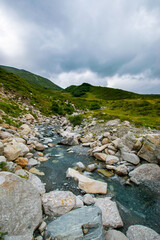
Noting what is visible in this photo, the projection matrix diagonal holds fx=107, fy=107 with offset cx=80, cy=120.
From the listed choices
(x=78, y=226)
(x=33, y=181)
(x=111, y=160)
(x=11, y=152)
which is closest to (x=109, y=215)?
(x=78, y=226)

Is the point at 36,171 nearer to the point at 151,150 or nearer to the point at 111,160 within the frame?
the point at 111,160

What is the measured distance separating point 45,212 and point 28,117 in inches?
774

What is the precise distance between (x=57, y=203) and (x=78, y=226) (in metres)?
1.27

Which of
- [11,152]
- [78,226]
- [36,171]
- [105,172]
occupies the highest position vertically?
[11,152]

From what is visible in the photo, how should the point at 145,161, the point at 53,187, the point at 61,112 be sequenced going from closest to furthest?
the point at 53,187 < the point at 145,161 < the point at 61,112

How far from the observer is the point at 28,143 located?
412 inches

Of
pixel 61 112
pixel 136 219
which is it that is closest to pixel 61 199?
pixel 136 219

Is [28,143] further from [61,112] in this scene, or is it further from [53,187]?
[61,112]

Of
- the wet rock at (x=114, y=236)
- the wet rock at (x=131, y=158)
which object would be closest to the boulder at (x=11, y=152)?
the wet rock at (x=114, y=236)

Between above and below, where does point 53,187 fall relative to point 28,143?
below

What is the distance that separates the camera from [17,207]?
3207 millimetres

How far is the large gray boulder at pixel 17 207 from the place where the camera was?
2867mm

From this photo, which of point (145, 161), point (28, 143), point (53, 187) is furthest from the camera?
point (28, 143)

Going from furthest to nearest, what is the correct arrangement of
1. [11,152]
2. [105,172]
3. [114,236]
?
[105,172], [11,152], [114,236]
